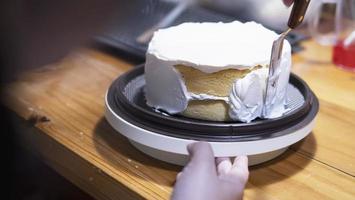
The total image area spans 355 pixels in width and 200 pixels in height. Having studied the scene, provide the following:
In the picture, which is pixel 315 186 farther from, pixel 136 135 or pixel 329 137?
pixel 136 135

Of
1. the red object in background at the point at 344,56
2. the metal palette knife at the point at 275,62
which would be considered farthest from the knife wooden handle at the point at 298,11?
the red object in background at the point at 344,56

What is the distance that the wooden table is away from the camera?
24.6 inches

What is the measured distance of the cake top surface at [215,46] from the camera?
0.62 meters

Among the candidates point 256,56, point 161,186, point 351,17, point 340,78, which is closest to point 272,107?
point 256,56

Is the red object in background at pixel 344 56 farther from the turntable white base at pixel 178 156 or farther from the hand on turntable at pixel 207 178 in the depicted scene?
the hand on turntable at pixel 207 178

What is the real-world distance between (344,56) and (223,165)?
56 cm

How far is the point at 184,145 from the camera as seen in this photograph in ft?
2.00

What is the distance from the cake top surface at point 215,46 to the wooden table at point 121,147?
0.12 meters

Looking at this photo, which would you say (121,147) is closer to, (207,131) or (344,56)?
(207,131)

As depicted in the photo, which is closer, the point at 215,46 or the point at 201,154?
the point at 201,154

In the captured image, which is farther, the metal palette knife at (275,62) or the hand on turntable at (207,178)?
the metal palette knife at (275,62)

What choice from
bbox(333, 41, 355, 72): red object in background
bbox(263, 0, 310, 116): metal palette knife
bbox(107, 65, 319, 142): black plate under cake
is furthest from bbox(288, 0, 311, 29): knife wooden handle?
bbox(333, 41, 355, 72): red object in background

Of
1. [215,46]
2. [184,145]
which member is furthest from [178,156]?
[215,46]

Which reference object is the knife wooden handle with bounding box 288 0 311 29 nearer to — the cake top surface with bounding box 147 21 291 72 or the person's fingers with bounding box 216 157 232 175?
the cake top surface with bounding box 147 21 291 72
